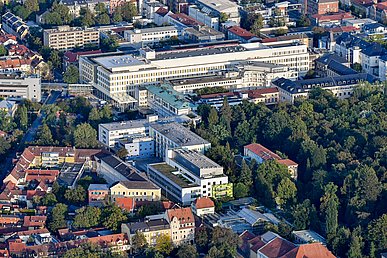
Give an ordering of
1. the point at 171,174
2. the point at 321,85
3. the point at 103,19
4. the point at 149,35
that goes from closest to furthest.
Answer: the point at 171,174 → the point at 321,85 → the point at 149,35 → the point at 103,19

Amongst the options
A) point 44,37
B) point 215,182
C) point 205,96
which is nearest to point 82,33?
point 44,37

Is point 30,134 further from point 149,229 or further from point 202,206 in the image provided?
point 149,229

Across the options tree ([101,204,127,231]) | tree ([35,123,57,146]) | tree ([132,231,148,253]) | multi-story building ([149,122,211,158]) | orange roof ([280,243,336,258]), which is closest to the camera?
orange roof ([280,243,336,258])

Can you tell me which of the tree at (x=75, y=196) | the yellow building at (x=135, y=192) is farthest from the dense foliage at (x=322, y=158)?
the tree at (x=75, y=196)

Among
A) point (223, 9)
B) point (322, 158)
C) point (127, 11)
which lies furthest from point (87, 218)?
point (127, 11)

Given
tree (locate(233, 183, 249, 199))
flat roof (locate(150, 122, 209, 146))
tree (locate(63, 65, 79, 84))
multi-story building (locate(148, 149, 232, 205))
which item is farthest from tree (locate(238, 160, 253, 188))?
tree (locate(63, 65, 79, 84))

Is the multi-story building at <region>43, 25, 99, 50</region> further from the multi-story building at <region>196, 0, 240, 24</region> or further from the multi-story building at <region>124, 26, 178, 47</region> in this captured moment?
the multi-story building at <region>196, 0, 240, 24</region>

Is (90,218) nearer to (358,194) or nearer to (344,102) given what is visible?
(358,194)
